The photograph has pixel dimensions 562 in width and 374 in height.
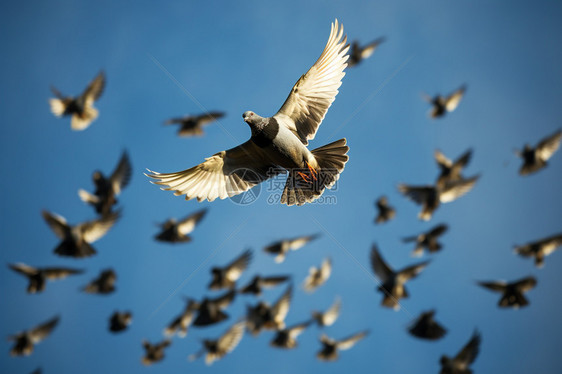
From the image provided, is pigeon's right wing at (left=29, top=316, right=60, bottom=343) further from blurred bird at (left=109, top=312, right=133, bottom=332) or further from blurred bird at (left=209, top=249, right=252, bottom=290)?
blurred bird at (left=209, top=249, right=252, bottom=290)

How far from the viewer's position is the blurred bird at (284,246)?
1359 centimetres

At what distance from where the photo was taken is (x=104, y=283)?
11312mm

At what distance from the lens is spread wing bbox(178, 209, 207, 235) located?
1183 cm

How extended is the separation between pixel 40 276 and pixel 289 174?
7.18 metres

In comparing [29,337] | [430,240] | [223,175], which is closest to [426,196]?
[430,240]

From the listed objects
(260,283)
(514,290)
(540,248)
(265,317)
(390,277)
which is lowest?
(514,290)

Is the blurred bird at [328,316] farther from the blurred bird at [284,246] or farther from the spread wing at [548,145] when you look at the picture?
the spread wing at [548,145]

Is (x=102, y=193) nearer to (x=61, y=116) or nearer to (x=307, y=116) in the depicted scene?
(x=61, y=116)

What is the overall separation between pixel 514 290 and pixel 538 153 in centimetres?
472

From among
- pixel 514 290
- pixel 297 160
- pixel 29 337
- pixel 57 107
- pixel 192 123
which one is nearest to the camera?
pixel 297 160

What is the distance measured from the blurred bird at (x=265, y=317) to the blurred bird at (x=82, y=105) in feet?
22.2

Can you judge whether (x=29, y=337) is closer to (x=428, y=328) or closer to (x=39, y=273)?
(x=39, y=273)

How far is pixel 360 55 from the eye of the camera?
46.3 ft

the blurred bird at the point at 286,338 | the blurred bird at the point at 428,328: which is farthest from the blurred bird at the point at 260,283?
the blurred bird at the point at 428,328
